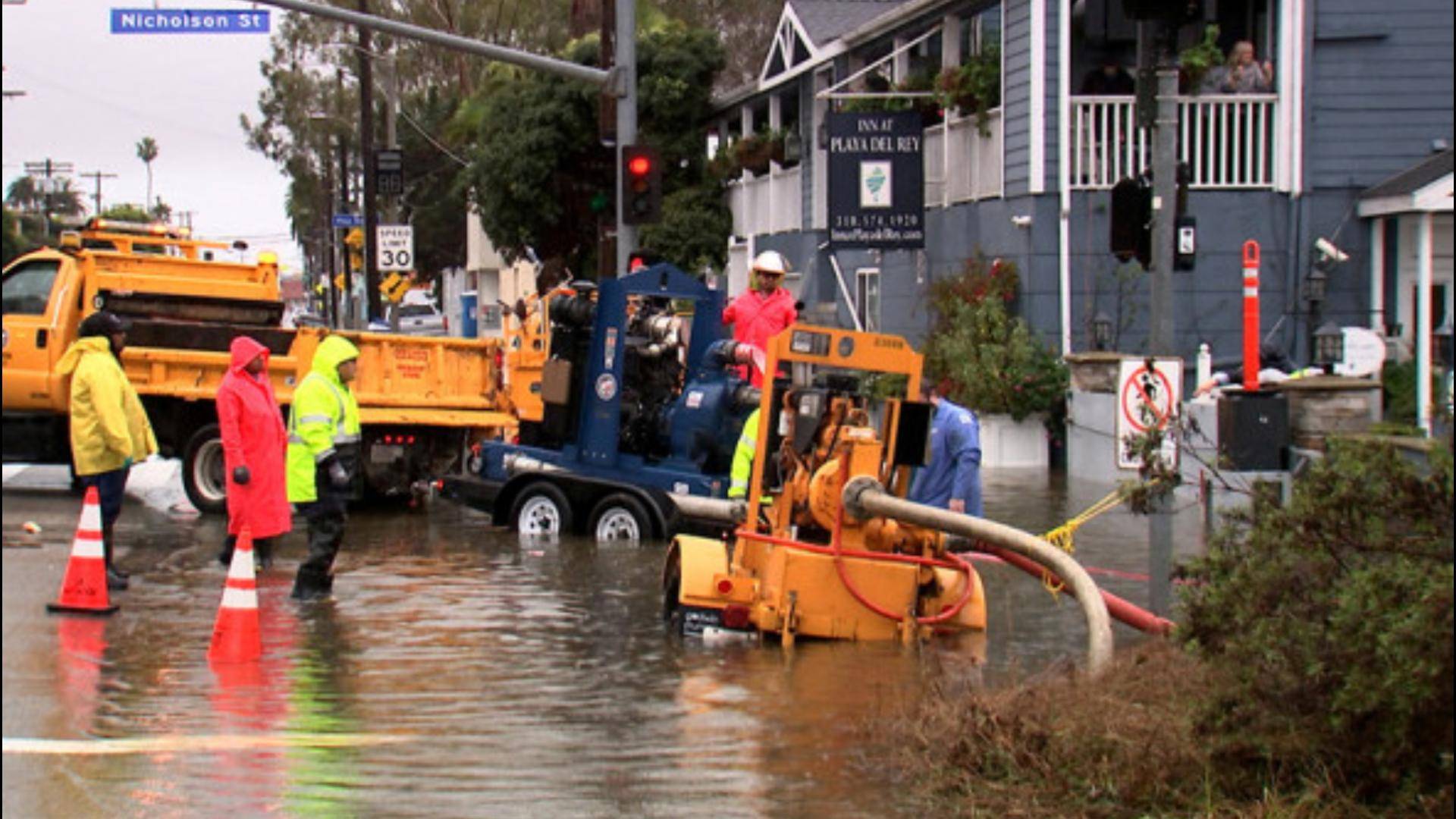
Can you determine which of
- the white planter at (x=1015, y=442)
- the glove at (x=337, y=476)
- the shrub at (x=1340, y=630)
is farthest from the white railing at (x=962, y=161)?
the shrub at (x=1340, y=630)

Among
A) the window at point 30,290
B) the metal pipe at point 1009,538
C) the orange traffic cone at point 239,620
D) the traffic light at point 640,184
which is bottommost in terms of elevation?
the orange traffic cone at point 239,620

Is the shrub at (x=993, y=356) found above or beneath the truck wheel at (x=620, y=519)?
above

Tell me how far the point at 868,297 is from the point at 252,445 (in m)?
18.7

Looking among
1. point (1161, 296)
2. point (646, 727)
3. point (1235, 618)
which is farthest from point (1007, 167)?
point (1235, 618)

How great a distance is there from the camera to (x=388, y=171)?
124 feet

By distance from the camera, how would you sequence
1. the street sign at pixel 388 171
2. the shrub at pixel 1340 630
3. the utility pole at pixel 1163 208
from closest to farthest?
1. the shrub at pixel 1340 630
2. the utility pole at pixel 1163 208
3. the street sign at pixel 388 171

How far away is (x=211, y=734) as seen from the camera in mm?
8164

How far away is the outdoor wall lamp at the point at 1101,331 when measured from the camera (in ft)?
73.1

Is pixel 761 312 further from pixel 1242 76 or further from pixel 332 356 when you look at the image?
pixel 1242 76

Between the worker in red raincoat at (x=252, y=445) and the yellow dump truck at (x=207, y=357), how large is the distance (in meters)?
5.14

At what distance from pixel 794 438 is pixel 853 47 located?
65.2 ft

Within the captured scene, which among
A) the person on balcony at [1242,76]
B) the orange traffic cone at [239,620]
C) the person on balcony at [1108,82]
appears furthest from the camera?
the person on balcony at [1108,82]

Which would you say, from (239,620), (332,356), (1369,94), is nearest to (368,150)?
(1369,94)

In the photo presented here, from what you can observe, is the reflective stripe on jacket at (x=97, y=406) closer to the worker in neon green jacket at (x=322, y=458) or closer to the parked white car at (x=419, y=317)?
the worker in neon green jacket at (x=322, y=458)
